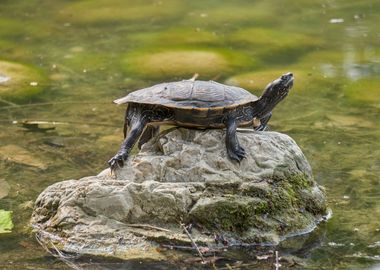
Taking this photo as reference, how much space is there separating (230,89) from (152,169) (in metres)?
0.67

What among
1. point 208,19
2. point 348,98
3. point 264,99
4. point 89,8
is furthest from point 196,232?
point 89,8

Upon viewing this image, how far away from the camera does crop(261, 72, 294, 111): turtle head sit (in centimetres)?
498

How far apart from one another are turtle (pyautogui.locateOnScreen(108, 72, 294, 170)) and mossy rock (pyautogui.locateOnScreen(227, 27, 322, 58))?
4.38m

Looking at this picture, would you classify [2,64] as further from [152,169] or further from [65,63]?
[152,169]

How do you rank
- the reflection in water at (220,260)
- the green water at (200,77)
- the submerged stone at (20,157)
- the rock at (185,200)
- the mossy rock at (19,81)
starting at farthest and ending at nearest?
the mossy rock at (19,81) → the submerged stone at (20,157) → the green water at (200,77) → the rock at (185,200) → the reflection in water at (220,260)

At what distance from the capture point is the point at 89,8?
11.9 meters

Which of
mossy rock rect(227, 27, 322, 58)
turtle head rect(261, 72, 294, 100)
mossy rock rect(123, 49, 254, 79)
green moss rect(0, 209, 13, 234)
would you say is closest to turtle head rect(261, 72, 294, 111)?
turtle head rect(261, 72, 294, 100)

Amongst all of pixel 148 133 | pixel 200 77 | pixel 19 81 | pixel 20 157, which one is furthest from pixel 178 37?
pixel 148 133

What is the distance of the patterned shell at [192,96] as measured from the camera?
4770 millimetres

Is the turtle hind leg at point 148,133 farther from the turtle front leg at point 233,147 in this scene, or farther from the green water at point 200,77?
the green water at point 200,77

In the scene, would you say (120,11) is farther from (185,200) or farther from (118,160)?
(185,200)

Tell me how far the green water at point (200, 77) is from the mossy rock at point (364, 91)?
0.7 inches

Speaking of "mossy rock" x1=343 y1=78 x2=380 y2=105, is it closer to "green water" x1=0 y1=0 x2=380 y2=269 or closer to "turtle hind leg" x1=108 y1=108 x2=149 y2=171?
"green water" x1=0 y1=0 x2=380 y2=269

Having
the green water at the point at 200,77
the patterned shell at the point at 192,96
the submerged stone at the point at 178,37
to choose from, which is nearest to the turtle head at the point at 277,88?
the patterned shell at the point at 192,96
